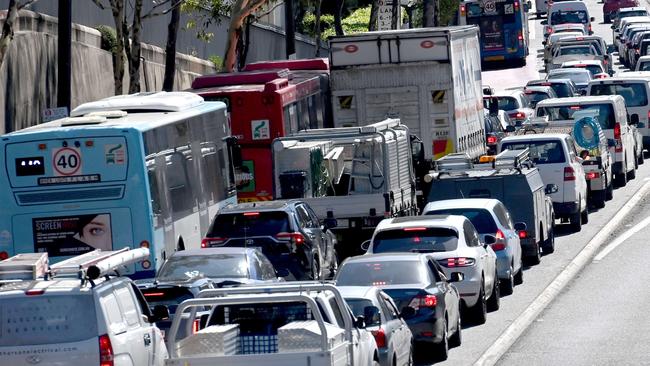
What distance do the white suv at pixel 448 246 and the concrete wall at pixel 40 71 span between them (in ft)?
40.9

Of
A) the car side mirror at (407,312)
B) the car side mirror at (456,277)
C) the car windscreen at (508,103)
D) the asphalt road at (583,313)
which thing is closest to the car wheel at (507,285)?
the asphalt road at (583,313)

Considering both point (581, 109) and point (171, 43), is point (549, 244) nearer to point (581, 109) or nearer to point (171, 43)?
point (581, 109)

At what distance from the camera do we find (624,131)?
38.2 m

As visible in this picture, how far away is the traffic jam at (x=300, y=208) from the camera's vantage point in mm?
14320

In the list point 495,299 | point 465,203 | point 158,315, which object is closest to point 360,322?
point 158,315

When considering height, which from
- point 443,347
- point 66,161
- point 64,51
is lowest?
point 443,347

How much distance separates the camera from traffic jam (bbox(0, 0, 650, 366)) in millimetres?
14320

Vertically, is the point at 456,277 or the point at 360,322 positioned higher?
the point at 360,322

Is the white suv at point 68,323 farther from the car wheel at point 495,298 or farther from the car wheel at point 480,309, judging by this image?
the car wheel at point 495,298

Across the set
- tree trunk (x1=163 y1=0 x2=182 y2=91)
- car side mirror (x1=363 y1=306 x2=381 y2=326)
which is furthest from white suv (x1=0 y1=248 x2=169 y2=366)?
tree trunk (x1=163 y1=0 x2=182 y2=91)

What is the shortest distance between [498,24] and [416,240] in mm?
51177

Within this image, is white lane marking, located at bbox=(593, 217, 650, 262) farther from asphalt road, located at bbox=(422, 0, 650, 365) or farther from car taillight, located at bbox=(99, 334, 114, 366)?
car taillight, located at bbox=(99, 334, 114, 366)

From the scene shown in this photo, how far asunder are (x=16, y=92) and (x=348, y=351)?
21.1m

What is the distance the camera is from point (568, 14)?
87.0m
